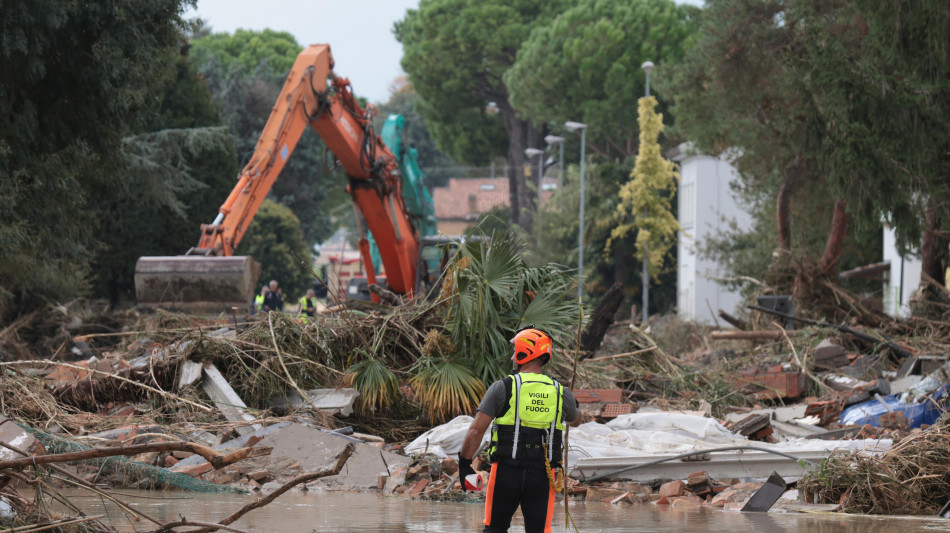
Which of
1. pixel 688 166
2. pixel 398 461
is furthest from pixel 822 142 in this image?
pixel 688 166

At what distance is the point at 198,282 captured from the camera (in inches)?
632

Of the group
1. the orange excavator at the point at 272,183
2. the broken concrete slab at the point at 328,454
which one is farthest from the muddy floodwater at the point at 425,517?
the orange excavator at the point at 272,183

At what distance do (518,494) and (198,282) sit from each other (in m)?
10.1

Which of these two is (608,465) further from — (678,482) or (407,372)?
(407,372)

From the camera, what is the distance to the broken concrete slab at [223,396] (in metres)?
13.0

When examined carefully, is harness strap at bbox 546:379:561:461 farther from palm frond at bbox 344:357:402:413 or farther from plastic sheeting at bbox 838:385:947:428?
plastic sheeting at bbox 838:385:947:428

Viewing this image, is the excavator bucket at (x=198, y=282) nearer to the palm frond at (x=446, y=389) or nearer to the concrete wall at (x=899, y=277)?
the palm frond at (x=446, y=389)

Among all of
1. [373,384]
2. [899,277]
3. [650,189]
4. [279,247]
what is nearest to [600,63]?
[650,189]

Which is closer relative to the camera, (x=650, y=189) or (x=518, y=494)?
(x=518, y=494)

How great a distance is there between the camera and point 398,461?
1195cm

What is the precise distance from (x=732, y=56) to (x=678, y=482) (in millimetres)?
19408

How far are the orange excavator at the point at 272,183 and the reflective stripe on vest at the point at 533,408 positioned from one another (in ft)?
31.6

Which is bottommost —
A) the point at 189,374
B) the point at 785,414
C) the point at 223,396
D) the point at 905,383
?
the point at 785,414

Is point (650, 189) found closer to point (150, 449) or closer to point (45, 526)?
point (150, 449)
